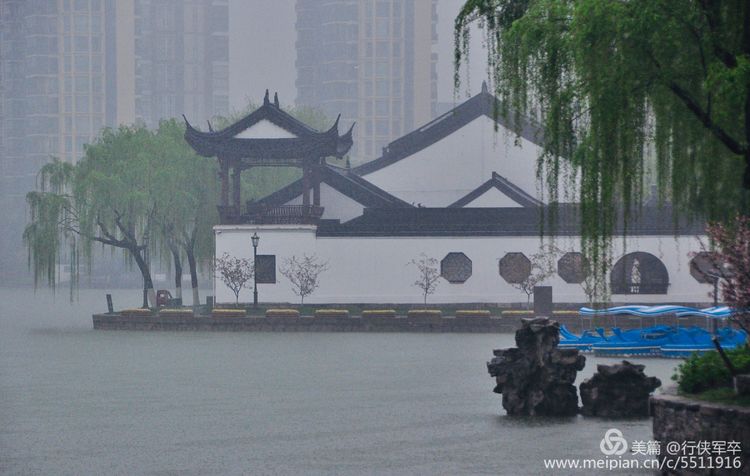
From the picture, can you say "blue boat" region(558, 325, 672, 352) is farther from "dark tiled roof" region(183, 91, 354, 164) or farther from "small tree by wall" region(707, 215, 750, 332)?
"small tree by wall" region(707, 215, 750, 332)

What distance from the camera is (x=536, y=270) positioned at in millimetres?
44094

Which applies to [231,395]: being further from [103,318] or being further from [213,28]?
[213,28]

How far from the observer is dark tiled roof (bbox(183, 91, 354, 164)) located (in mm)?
45469

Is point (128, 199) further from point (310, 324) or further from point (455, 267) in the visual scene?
point (455, 267)

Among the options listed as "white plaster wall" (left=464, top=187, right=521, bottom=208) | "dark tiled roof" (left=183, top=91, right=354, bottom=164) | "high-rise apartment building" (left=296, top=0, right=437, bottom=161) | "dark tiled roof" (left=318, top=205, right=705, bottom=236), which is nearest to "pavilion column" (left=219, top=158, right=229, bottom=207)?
"dark tiled roof" (left=183, top=91, right=354, bottom=164)

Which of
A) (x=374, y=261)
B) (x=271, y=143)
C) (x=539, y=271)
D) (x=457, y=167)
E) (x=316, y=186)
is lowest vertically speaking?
(x=539, y=271)

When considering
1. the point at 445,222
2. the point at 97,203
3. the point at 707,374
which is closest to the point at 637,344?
the point at 445,222

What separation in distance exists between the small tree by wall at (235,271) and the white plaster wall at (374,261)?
0.29 m

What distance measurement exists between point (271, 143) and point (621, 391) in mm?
28498

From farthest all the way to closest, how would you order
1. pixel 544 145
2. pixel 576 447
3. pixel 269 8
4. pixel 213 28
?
1. pixel 269 8
2. pixel 213 28
3. pixel 576 447
4. pixel 544 145

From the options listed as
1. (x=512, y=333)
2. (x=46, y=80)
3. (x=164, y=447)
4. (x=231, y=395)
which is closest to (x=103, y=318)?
(x=512, y=333)

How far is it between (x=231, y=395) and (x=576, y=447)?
7838 millimetres

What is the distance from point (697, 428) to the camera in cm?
1238

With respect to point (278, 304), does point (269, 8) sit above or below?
above
